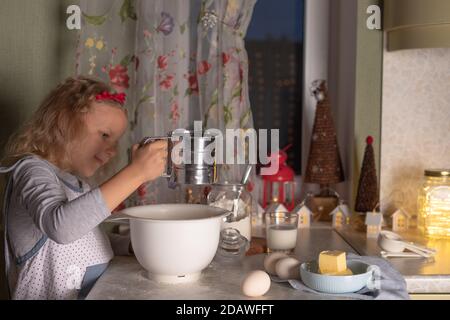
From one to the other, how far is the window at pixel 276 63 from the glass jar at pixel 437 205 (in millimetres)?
536

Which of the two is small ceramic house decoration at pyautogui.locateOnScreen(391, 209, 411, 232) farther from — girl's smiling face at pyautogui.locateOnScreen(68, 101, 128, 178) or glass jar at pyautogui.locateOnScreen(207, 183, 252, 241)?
girl's smiling face at pyautogui.locateOnScreen(68, 101, 128, 178)

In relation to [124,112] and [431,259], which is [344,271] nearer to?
[431,259]

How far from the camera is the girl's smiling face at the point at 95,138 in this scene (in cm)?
141

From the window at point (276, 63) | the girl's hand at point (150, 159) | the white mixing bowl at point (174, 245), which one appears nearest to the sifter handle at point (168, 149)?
the girl's hand at point (150, 159)

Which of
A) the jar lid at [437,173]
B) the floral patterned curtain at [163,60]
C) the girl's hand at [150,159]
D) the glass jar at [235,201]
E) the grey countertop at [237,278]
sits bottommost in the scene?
the grey countertop at [237,278]

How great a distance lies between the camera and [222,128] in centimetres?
176

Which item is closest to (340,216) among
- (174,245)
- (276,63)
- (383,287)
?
(276,63)

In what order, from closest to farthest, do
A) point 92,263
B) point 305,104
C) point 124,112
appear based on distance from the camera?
point 92,263, point 124,112, point 305,104

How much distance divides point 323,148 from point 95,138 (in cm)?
78

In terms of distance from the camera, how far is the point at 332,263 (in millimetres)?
1154

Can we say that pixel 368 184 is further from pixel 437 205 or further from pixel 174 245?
pixel 174 245

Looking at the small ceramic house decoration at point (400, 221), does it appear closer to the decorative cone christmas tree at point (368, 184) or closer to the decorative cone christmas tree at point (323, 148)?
the decorative cone christmas tree at point (368, 184)

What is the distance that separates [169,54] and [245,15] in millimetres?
254
